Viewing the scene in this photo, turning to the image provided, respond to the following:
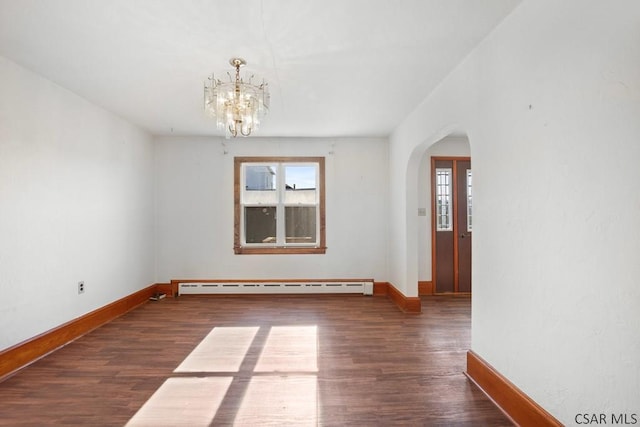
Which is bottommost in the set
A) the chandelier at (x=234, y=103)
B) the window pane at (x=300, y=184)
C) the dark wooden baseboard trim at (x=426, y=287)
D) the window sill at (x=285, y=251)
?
the dark wooden baseboard trim at (x=426, y=287)

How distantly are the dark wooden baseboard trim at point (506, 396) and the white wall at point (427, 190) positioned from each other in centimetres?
280

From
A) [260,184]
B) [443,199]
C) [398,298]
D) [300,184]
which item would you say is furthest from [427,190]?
[260,184]

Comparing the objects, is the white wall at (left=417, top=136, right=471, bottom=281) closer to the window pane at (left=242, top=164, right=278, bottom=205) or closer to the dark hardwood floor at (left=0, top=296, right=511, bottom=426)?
the dark hardwood floor at (left=0, top=296, right=511, bottom=426)

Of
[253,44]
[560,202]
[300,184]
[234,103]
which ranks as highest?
[253,44]

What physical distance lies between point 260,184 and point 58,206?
279 cm

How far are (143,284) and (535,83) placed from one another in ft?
17.5

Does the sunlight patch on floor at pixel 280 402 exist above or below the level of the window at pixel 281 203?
below

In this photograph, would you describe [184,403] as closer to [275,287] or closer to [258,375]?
[258,375]

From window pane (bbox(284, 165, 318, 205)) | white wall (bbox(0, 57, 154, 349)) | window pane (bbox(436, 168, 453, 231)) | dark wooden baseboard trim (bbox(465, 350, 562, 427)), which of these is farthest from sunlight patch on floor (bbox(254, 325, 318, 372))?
window pane (bbox(436, 168, 453, 231))

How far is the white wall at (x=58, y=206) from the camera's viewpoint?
2627 millimetres

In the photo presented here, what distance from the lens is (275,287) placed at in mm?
5102

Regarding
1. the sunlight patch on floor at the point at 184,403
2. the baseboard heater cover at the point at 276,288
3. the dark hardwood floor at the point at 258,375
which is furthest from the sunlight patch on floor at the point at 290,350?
the baseboard heater cover at the point at 276,288

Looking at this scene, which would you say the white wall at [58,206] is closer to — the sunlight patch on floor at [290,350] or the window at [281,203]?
the window at [281,203]

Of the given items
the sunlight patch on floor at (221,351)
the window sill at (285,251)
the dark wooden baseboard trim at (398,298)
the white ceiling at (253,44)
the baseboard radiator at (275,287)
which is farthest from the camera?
the window sill at (285,251)
